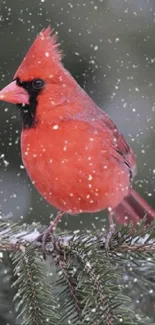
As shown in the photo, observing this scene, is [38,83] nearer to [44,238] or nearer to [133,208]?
[44,238]

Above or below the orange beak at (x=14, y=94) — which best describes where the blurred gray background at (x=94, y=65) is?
below

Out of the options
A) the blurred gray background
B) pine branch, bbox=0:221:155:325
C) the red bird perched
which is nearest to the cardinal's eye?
the red bird perched

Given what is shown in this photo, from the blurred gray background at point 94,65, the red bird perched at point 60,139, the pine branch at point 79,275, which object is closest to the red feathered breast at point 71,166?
the red bird perched at point 60,139

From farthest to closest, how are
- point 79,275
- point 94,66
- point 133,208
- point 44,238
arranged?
point 94,66 < point 133,208 < point 44,238 < point 79,275

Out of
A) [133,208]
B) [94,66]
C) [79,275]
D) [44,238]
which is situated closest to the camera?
[79,275]

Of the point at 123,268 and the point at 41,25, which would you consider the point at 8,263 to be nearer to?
the point at 123,268

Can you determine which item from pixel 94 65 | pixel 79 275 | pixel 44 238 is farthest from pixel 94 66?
pixel 79 275

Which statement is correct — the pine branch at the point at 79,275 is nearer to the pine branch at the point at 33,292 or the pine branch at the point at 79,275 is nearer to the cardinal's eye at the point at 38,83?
the pine branch at the point at 33,292

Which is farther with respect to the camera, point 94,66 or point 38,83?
point 94,66
